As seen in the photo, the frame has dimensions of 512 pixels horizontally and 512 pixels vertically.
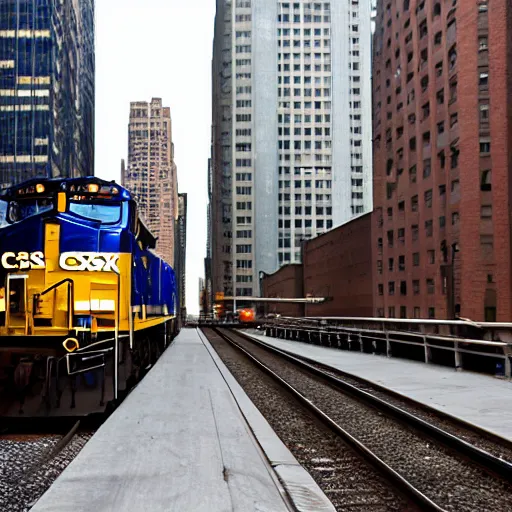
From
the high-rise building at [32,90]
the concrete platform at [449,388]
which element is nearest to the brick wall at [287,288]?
the high-rise building at [32,90]

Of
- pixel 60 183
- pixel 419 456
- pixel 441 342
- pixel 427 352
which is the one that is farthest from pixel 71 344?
pixel 441 342

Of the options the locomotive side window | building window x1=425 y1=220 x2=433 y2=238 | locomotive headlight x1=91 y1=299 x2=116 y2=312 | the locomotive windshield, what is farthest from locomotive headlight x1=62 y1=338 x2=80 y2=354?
building window x1=425 y1=220 x2=433 y2=238

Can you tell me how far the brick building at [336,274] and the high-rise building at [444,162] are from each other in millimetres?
4396

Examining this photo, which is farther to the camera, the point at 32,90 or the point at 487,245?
the point at 32,90

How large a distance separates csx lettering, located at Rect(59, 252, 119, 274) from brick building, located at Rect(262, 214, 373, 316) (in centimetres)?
6547

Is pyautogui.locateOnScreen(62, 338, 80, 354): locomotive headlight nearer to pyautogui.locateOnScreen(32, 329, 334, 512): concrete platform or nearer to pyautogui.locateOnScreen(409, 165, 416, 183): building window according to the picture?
pyautogui.locateOnScreen(32, 329, 334, 512): concrete platform

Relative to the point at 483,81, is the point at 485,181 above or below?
below

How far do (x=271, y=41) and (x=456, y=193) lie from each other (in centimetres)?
11470

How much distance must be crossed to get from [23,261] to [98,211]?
1.75m

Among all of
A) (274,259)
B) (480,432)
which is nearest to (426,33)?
(480,432)

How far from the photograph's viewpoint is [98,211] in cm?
1228

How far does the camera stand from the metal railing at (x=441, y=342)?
15062mm

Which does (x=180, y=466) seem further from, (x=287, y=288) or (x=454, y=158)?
(x=287, y=288)

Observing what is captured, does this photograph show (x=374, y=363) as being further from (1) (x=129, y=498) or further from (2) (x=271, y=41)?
(2) (x=271, y=41)
